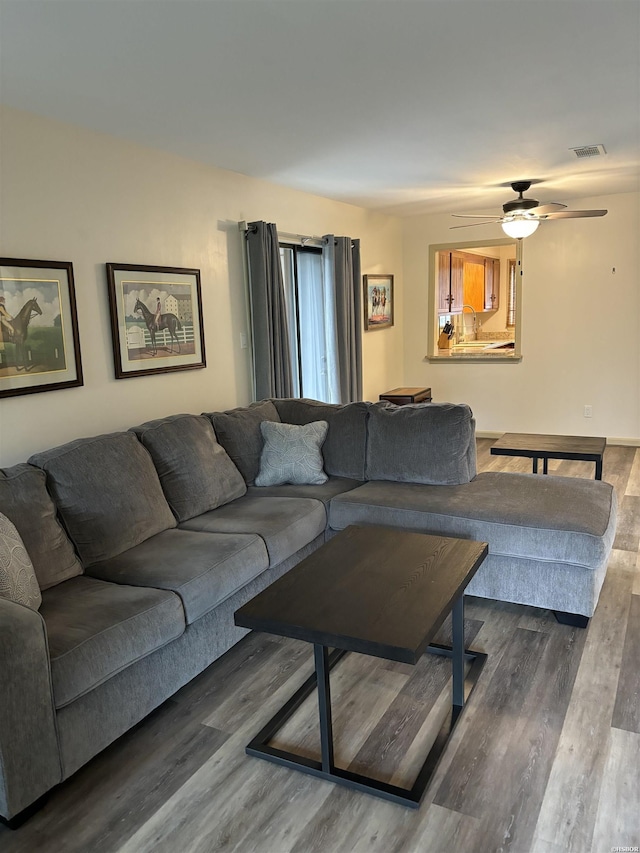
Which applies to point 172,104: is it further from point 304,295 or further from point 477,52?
point 304,295

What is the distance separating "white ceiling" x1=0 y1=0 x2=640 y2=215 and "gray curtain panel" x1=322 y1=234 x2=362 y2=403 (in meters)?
1.16

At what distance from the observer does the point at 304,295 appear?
17.4 ft

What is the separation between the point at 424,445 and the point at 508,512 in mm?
742

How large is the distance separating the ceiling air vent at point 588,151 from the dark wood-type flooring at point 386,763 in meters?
3.02

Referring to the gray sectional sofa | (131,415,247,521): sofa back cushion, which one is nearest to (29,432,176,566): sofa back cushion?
the gray sectional sofa

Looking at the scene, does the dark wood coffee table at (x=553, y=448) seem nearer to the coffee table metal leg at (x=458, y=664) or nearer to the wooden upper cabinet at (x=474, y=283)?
the coffee table metal leg at (x=458, y=664)

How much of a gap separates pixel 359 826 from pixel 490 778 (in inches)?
17.9

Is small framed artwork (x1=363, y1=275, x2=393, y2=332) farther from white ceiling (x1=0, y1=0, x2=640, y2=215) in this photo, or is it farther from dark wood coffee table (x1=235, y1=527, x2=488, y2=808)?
dark wood coffee table (x1=235, y1=527, x2=488, y2=808)

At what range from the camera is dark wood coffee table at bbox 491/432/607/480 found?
3.96 meters

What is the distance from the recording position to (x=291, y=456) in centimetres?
367

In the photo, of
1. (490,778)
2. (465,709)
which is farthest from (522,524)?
(490,778)

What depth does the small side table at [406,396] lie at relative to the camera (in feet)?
20.7

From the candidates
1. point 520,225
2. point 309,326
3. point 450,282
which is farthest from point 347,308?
point 450,282

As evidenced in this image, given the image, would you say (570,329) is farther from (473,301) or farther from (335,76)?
(335,76)
